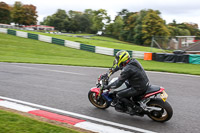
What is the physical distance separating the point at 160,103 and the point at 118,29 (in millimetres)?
88340

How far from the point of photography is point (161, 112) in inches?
209

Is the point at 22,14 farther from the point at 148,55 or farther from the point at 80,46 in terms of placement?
the point at 148,55

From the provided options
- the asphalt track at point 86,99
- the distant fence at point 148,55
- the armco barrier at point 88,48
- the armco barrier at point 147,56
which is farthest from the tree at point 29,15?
the asphalt track at point 86,99

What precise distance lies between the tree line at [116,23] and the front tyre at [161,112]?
174 ft

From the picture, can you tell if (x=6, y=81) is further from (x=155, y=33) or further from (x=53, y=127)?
(x=155, y=33)

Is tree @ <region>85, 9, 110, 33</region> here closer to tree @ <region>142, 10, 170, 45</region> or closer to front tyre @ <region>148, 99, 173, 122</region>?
tree @ <region>142, 10, 170, 45</region>

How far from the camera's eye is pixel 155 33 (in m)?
59.1

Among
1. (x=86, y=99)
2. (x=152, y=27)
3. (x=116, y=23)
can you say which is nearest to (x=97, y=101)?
(x=86, y=99)

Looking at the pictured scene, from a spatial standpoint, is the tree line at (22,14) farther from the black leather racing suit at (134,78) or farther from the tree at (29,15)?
the black leather racing suit at (134,78)

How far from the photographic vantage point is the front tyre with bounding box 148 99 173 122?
17.0 ft

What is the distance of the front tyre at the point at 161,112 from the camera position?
518 centimetres

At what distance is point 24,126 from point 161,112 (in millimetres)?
3245

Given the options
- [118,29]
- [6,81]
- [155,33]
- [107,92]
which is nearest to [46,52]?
[6,81]

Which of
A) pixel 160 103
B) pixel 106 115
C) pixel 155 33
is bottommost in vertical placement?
pixel 106 115
